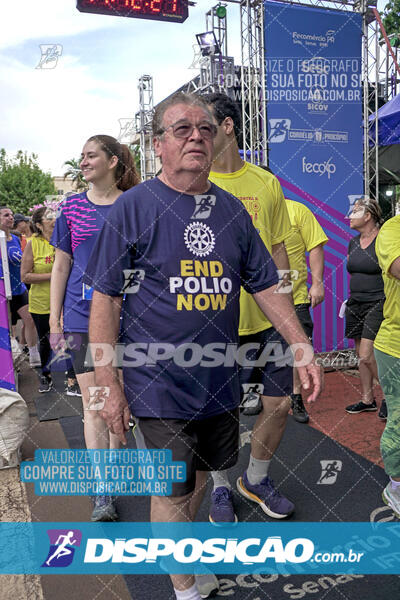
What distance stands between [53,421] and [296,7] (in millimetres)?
4728

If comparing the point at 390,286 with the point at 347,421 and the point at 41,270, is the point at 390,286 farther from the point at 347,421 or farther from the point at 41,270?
the point at 41,270

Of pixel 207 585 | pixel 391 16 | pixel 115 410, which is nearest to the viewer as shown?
pixel 115 410

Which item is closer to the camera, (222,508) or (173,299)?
(173,299)

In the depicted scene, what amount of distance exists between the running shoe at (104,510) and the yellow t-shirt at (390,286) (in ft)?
5.16

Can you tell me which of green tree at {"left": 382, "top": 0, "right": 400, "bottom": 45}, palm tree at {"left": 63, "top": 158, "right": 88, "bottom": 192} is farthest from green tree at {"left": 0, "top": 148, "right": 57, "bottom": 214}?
green tree at {"left": 382, "top": 0, "right": 400, "bottom": 45}

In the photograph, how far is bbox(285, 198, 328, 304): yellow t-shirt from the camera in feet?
13.2

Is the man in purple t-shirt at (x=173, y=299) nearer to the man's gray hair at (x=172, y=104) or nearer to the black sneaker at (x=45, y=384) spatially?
the man's gray hair at (x=172, y=104)

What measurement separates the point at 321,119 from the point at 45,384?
4041mm

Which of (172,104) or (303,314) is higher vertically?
(172,104)

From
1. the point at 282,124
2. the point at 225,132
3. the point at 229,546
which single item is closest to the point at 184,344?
the point at 229,546

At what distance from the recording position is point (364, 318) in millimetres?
4387

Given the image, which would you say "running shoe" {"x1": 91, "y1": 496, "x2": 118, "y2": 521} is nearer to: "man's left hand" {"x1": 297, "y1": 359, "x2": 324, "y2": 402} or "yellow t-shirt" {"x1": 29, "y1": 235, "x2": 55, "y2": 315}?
"man's left hand" {"x1": 297, "y1": 359, "x2": 324, "y2": 402}

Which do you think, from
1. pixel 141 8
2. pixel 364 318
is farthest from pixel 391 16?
pixel 364 318

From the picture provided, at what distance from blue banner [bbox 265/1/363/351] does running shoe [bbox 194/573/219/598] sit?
3.97 m
